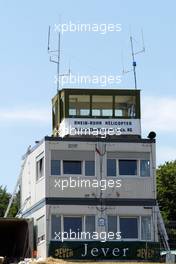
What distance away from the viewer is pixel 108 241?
43188 millimetres

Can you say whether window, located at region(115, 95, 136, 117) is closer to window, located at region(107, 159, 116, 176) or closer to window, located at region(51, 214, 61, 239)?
window, located at region(107, 159, 116, 176)

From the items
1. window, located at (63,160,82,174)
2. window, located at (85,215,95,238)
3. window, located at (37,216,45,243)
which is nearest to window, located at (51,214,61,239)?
window, located at (37,216,45,243)

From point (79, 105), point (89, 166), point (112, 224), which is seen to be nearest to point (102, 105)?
point (79, 105)

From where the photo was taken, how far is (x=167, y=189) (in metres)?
81.7

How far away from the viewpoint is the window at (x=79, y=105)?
4666 centimetres

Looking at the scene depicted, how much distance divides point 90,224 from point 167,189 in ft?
127

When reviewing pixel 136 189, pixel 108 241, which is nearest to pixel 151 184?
pixel 136 189

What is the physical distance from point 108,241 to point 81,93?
8.02m

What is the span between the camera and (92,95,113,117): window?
46.8 m

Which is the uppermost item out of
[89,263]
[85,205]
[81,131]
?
[81,131]

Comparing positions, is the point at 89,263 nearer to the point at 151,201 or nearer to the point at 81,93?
the point at 151,201

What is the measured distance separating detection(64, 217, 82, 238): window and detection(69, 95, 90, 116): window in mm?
5767

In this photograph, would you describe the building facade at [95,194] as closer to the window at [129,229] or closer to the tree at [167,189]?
the window at [129,229]

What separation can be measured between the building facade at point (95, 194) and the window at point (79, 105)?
26.7 inches
